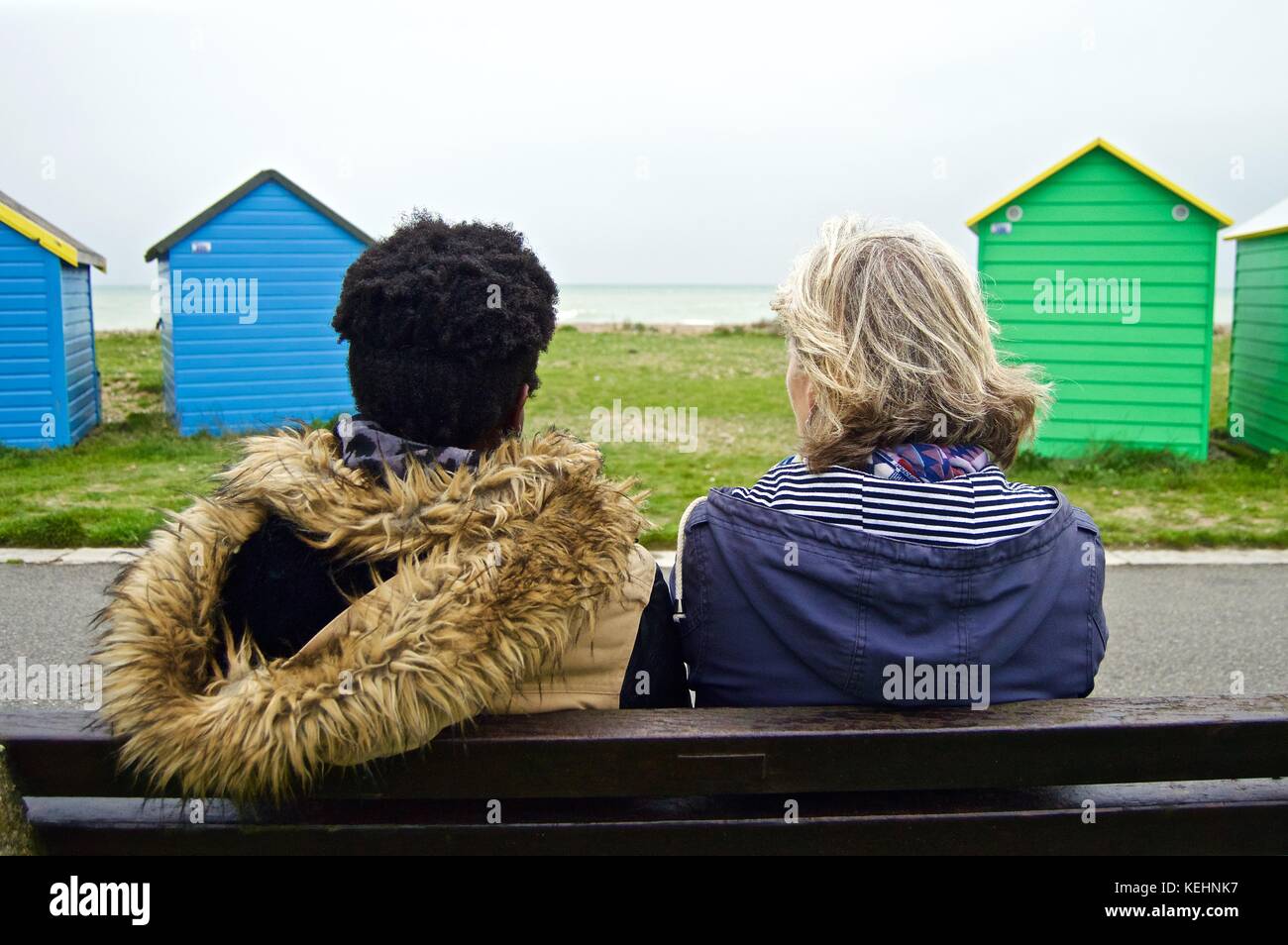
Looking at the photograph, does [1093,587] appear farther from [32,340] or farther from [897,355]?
[32,340]

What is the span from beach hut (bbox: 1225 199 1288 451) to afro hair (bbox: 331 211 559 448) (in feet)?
33.1

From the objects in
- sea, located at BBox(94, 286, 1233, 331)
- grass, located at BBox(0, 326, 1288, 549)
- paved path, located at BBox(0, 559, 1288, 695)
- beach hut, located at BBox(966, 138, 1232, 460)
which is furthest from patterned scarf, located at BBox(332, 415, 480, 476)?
sea, located at BBox(94, 286, 1233, 331)

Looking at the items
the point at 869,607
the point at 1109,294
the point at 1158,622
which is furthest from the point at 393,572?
the point at 1109,294

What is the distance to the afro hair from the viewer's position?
1.87 m

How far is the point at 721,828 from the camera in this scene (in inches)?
75.2

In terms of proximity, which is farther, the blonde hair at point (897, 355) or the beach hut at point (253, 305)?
the beach hut at point (253, 305)

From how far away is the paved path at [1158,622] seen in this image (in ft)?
16.9

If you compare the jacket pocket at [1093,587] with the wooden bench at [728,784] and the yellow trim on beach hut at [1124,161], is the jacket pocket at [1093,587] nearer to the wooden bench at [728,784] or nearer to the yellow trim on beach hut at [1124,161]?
the wooden bench at [728,784]

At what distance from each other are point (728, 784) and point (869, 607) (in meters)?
0.38

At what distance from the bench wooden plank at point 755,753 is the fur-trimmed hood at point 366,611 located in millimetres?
92

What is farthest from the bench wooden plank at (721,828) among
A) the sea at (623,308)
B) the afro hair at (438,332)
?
the sea at (623,308)

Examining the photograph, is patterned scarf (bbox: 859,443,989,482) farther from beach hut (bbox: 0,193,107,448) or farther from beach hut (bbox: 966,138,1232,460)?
beach hut (bbox: 0,193,107,448)

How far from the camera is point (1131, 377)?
32.8 ft
